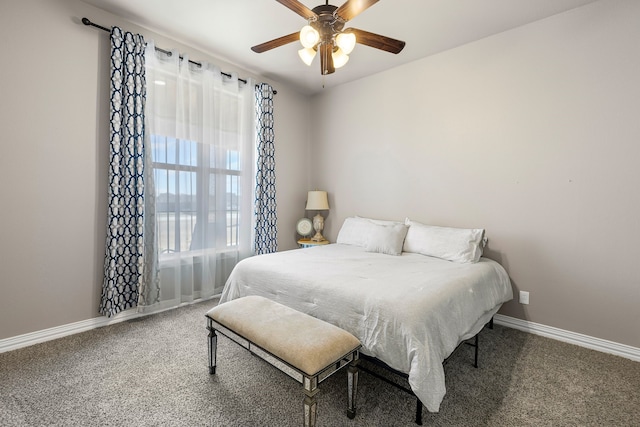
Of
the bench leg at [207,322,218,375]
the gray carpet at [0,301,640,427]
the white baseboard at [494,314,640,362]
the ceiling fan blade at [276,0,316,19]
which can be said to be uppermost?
the ceiling fan blade at [276,0,316,19]

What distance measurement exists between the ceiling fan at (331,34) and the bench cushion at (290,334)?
5.70 ft

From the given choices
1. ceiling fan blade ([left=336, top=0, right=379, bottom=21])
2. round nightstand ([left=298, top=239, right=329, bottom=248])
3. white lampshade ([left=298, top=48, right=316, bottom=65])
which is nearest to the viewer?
ceiling fan blade ([left=336, top=0, right=379, bottom=21])

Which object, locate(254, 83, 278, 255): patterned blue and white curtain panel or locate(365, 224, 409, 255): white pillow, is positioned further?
locate(254, 83, 278, 255): patterned blue and white curtain panel

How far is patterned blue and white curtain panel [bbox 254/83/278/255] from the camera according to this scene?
372 cm

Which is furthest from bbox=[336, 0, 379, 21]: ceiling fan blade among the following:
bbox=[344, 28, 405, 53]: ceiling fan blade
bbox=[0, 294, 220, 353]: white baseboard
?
bbox=[0, 294, 220, 353]: white baseboard

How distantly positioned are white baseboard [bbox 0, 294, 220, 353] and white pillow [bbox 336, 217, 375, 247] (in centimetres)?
210

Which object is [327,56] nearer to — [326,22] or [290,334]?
[326,22]

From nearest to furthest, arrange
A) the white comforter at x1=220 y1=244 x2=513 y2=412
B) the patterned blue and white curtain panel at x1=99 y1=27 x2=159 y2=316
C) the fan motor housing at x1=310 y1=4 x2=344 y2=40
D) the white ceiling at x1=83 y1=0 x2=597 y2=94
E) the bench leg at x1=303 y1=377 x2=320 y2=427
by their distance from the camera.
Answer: the bench leg at x1=303 y1=377 x2=320 y2=427 → the white comforter at x1=220 y1=244 x2=513 y2=412 → the fan motor housing at x1=310 y1=4 x2=344 y2=40 → the white ceiling at x1=83 y1=0 x2=597 y2=94 → the patterned blue and white curtain panel at x1=99 y1=27 x2=159 y2=316

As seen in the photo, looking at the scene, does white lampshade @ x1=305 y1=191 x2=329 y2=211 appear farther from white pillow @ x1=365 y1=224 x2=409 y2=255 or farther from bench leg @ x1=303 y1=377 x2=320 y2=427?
bench leg @ x1=303 y1=377 x2=320 y2=427

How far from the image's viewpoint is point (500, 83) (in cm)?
278

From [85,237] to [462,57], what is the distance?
396cm

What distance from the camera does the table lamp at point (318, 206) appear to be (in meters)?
4.09

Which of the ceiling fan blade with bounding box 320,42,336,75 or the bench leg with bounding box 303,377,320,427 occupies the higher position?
the ceiling fan blade with bounding box 320,42,336,75

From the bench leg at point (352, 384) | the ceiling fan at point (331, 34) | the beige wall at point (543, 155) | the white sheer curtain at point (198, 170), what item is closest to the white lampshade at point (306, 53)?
the ceiling fan at point (331, 34)
